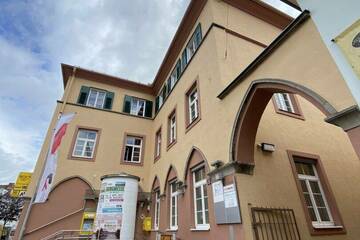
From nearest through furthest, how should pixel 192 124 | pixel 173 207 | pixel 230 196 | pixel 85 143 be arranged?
pixel 230 196
pixel 192 124
pixel 173 207
pixel 85 143

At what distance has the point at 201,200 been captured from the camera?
6.89 metres

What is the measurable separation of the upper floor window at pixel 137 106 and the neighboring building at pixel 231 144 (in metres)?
1.20

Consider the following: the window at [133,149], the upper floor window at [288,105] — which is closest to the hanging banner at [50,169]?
the window at [133,149]

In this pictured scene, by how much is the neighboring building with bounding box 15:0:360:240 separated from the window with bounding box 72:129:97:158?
58mm

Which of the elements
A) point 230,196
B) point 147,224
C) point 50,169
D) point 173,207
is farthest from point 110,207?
point 230,196

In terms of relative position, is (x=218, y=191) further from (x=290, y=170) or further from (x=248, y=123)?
(x=290, y=170)

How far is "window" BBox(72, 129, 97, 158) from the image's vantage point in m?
12.3

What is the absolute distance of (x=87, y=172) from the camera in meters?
11.8

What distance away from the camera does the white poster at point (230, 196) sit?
16.3ft

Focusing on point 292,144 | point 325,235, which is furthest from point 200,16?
point 325,235

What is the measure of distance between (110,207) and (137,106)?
319 inches

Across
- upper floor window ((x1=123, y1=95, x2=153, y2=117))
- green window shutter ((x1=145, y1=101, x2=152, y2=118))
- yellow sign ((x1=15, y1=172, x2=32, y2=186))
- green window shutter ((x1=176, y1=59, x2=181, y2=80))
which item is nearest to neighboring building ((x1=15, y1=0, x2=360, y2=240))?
green window shutter ((x1=176, y1=59, x2=181, y2=80))

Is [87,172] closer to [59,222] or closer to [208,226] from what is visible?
[59,222]

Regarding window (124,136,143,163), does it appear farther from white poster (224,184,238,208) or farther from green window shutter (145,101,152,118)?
white poster (224,184,238,208)
